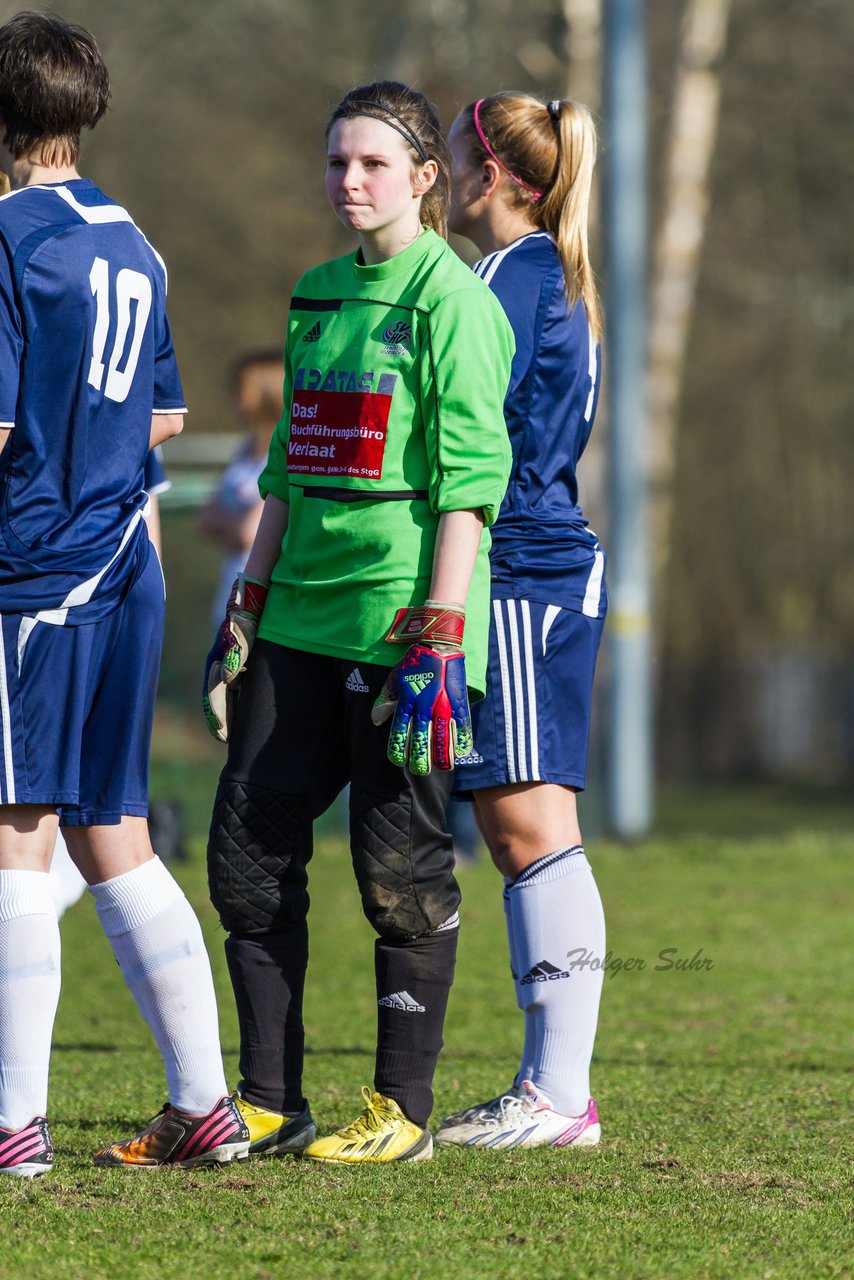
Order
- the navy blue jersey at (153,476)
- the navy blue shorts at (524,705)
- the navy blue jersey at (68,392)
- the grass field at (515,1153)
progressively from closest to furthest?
1. the grass field at (515,1153)
2. the navy blue jersey at (68,392)
3. the navy blue jersey at (153,476)
4. the navy blue shorts at (524,705)

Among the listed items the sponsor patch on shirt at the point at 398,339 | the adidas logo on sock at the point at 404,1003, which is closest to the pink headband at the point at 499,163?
the sponsor patch on shirt at the point at 398,339

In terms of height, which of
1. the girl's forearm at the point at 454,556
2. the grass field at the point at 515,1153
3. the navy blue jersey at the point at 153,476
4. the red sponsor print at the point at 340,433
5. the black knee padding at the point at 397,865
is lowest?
the grass field at the point at 515,1153

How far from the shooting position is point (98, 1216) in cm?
262

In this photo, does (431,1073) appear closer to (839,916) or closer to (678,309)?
(839,916)

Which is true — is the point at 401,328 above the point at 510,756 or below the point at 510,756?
above

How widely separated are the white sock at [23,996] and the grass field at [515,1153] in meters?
0.14

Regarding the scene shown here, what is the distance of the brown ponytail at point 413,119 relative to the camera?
10.1 feet

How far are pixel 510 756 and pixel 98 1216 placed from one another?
3.88 feet

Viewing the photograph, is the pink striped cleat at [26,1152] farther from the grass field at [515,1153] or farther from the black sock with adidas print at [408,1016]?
the black sock with adidas print at [408,1016]

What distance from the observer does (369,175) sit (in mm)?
3055

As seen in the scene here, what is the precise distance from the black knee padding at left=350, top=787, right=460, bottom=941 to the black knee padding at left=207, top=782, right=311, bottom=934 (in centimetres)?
13

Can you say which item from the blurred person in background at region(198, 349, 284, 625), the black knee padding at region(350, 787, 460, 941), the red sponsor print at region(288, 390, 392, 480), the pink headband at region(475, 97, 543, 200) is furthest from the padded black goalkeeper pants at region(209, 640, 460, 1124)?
the blurred person in background at region(198, 349, 284, 625)

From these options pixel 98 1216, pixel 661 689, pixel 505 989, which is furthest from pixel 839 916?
pixel 661 689

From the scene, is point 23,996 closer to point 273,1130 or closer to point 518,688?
point 273,1130
